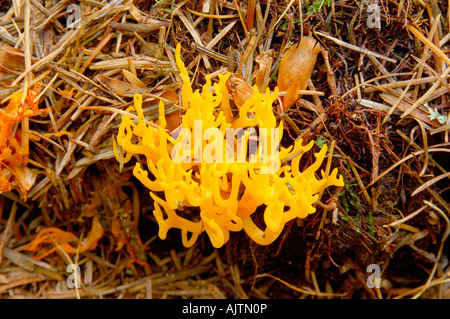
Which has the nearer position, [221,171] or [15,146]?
[221,171]

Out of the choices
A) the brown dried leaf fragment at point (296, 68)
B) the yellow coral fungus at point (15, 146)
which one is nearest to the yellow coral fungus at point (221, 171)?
the brown dried leaf fragment at point (296, 68)

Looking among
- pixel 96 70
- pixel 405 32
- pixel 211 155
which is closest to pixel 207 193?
pixel 211 155

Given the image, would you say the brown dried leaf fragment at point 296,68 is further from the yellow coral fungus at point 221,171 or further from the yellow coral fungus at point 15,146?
the yellow coral fungus at point 15,146

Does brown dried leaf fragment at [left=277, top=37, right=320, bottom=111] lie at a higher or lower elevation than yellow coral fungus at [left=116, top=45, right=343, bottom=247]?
higher

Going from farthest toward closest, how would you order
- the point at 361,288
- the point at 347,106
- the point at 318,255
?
the point at 361,288, the point at 318,255, the point at 347,106

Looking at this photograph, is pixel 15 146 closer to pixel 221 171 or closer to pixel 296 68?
pixel 221 171

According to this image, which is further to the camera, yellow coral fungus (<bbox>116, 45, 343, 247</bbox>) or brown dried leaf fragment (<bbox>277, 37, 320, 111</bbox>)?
brown dried leaf fragment (<bbox>277, 37, 320, 111</bbox>)

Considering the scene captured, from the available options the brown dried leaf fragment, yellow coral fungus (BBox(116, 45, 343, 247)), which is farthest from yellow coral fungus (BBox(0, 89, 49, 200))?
the brown dried leaf fragment

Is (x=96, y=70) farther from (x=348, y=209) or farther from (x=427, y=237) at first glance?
(x=427, y=237)

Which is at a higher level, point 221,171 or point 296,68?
point 296,68

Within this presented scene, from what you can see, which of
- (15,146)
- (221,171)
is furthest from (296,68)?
(15,146)

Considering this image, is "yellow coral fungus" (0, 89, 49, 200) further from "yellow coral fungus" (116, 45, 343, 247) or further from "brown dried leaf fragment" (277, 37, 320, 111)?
"brown dried leaf fragment" (277, 37, 320, 111)
